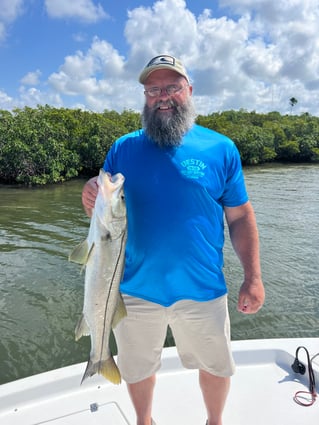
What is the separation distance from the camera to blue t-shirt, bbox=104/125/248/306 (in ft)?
7.86

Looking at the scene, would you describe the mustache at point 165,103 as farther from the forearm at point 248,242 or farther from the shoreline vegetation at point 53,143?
the shoreline vegetation at point 53,143

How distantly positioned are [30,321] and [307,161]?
5965cm

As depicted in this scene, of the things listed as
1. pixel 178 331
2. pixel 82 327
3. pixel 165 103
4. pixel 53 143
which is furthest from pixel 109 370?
pixel 53 143

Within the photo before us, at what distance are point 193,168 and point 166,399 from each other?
2086 mm

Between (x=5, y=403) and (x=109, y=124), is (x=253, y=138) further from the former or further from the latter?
(x=5, y=403)

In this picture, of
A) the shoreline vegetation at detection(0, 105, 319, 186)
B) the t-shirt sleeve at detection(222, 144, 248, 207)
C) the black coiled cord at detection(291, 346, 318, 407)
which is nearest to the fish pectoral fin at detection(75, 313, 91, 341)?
the t-shirt sleeve at detection(222, 144, 248, 207)

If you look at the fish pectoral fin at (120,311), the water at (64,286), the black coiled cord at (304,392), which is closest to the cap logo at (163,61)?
the fish pectoral fin at (120,311)

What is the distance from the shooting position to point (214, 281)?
8.23 ft

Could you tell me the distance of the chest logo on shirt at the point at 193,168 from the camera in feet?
7.86

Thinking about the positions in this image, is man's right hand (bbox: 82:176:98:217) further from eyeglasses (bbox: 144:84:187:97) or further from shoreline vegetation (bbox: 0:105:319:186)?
shoreline vegetation (bbox: 0:105:319:186)

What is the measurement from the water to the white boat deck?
8.94ft

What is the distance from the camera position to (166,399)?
3189 millimetres

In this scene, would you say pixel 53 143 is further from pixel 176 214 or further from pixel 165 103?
pixel 176 214

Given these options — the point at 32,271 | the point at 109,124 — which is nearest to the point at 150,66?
the point at 32,271
